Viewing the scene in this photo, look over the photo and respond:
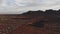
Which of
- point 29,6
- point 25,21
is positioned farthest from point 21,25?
point 29,6

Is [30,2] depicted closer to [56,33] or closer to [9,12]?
[9,12]

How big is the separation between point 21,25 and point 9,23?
0.21ft

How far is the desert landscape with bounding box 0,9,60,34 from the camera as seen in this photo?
2.04ft

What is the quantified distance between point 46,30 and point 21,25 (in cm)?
13

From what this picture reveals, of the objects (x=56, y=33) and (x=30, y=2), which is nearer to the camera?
(x=56, y=33)

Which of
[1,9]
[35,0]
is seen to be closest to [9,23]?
[1,9]

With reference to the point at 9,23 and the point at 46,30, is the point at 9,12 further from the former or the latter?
the point at 46,30

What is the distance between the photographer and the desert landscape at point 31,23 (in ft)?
2.04

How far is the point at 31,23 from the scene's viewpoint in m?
0.65

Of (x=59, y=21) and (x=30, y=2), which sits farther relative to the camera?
(x=30, y=2)

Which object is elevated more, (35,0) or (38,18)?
(35,0)

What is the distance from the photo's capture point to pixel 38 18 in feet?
2.15

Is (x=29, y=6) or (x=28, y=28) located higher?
(x=29, y=6)

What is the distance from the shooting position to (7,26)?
0.64 metres
